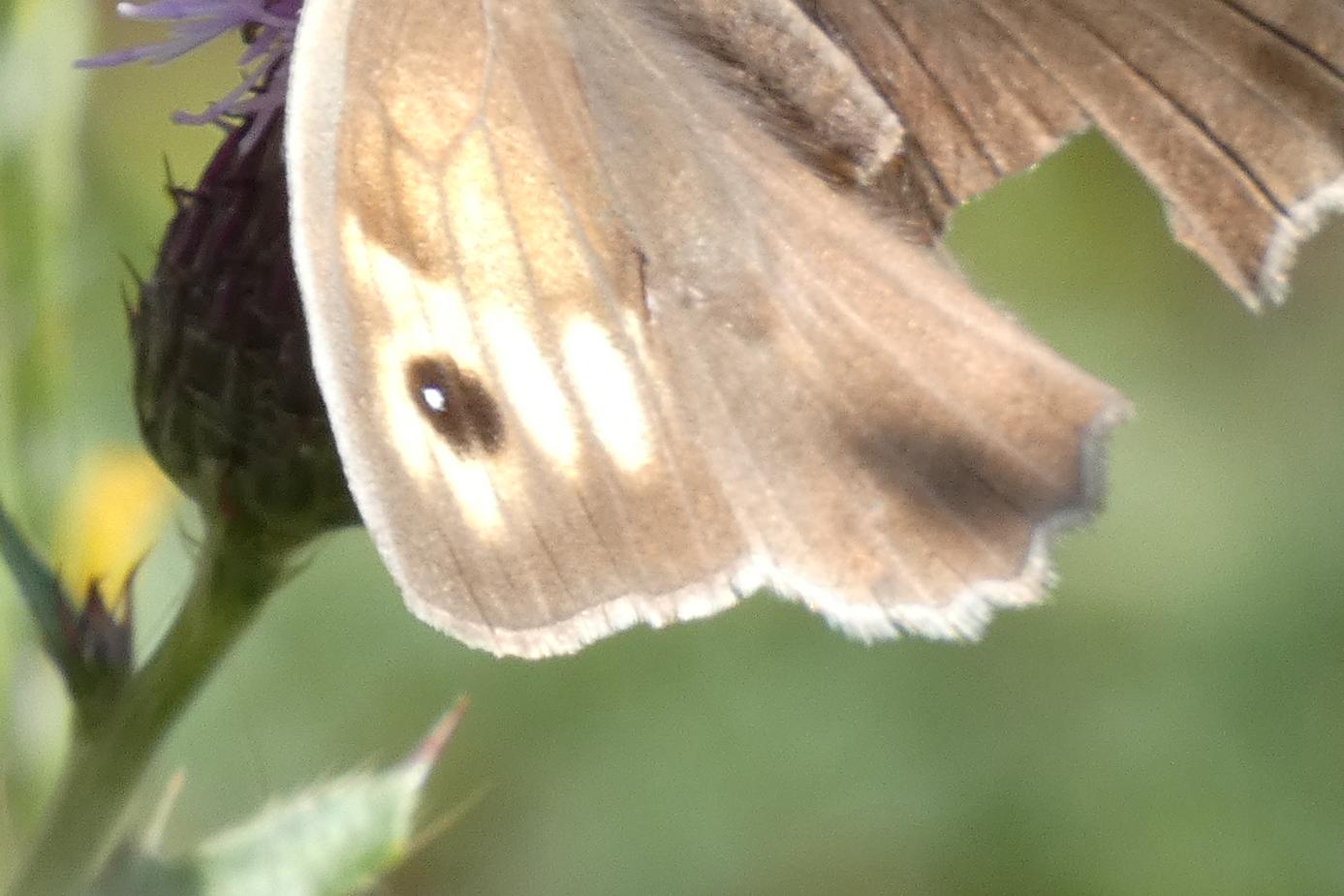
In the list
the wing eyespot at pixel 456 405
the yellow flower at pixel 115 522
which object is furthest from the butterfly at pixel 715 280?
the yellow flower at pixel 115 522

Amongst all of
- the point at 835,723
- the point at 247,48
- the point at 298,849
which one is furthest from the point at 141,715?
the point at 835,723

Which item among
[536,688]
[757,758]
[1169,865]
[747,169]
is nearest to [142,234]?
[536,688]

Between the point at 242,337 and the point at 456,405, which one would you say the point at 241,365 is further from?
the point at 456,405

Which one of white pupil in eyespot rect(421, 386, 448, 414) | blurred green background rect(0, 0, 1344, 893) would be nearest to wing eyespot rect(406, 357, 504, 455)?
white pupil in eyespot rect(421, 386, 448, 414)

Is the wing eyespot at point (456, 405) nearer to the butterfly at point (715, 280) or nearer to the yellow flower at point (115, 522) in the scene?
the butterfly at point (715, 280)

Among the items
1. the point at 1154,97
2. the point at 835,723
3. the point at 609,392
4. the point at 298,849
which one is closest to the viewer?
the point at 609,392
